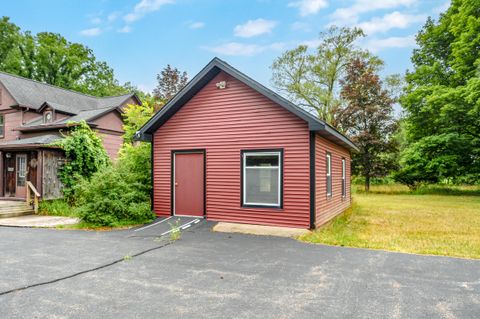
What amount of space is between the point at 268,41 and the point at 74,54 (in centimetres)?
2452

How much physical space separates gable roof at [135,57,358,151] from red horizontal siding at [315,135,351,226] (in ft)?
1.16

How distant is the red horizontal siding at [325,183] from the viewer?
26.5 feet

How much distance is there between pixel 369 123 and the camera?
2345 cm

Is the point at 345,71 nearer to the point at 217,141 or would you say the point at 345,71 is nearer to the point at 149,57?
the point at 149,57

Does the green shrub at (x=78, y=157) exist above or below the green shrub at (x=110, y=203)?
above

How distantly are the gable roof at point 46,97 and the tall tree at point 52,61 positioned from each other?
52.2 feet

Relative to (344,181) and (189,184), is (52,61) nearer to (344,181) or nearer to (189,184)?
(189,184)

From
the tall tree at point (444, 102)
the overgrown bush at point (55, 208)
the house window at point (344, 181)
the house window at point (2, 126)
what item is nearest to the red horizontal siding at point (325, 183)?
the house window at point (344, 181)

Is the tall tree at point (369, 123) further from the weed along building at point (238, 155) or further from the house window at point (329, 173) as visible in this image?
the weed along building at point (238, 155)

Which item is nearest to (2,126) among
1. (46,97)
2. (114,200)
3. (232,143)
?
(46,97)

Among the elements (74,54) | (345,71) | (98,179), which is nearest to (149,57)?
(74,54)

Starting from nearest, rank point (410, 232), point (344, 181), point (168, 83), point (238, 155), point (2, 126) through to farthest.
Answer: point (410, 232) < point (238, 155) < point (344, 181) < point (2, 126) < point (168, 83)

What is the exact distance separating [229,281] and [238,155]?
462 cm

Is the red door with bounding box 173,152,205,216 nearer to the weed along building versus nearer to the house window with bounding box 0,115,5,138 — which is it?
the weed along building
